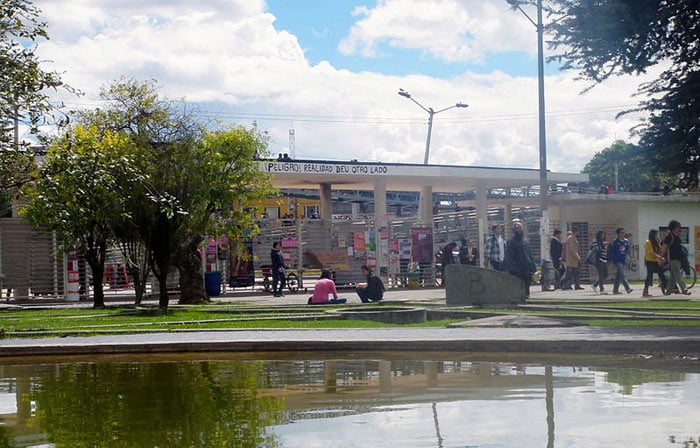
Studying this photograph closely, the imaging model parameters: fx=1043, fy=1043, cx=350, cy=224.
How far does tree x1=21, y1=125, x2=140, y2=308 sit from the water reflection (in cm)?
460

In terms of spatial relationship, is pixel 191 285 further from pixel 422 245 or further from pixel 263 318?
pixel 422 245

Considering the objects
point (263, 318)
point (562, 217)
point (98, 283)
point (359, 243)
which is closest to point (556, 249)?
point (359, 243)

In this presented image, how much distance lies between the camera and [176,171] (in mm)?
23203

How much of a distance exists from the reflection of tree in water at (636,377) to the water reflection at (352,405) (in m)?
0.02

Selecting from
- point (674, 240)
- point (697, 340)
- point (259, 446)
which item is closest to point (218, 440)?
point (259, 446)

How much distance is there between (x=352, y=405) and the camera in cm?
919

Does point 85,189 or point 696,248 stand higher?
point 85,189

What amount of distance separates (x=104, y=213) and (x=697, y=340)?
14.1 m

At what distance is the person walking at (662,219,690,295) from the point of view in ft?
79.8

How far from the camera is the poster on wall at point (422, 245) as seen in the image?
3784 centimetres

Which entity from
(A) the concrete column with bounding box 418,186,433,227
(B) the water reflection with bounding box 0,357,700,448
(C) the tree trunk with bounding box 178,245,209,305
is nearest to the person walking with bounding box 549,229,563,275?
(C) the tree trunk with bounding box 178,245,209,305

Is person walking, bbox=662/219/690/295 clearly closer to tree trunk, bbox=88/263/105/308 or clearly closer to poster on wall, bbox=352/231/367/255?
poster on wall, bbox=352/231/367/255

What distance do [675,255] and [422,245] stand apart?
1417 centimetres

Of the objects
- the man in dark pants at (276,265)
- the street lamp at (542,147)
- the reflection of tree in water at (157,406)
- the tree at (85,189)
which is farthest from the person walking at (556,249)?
the reflection of tree in water at (157,406)
